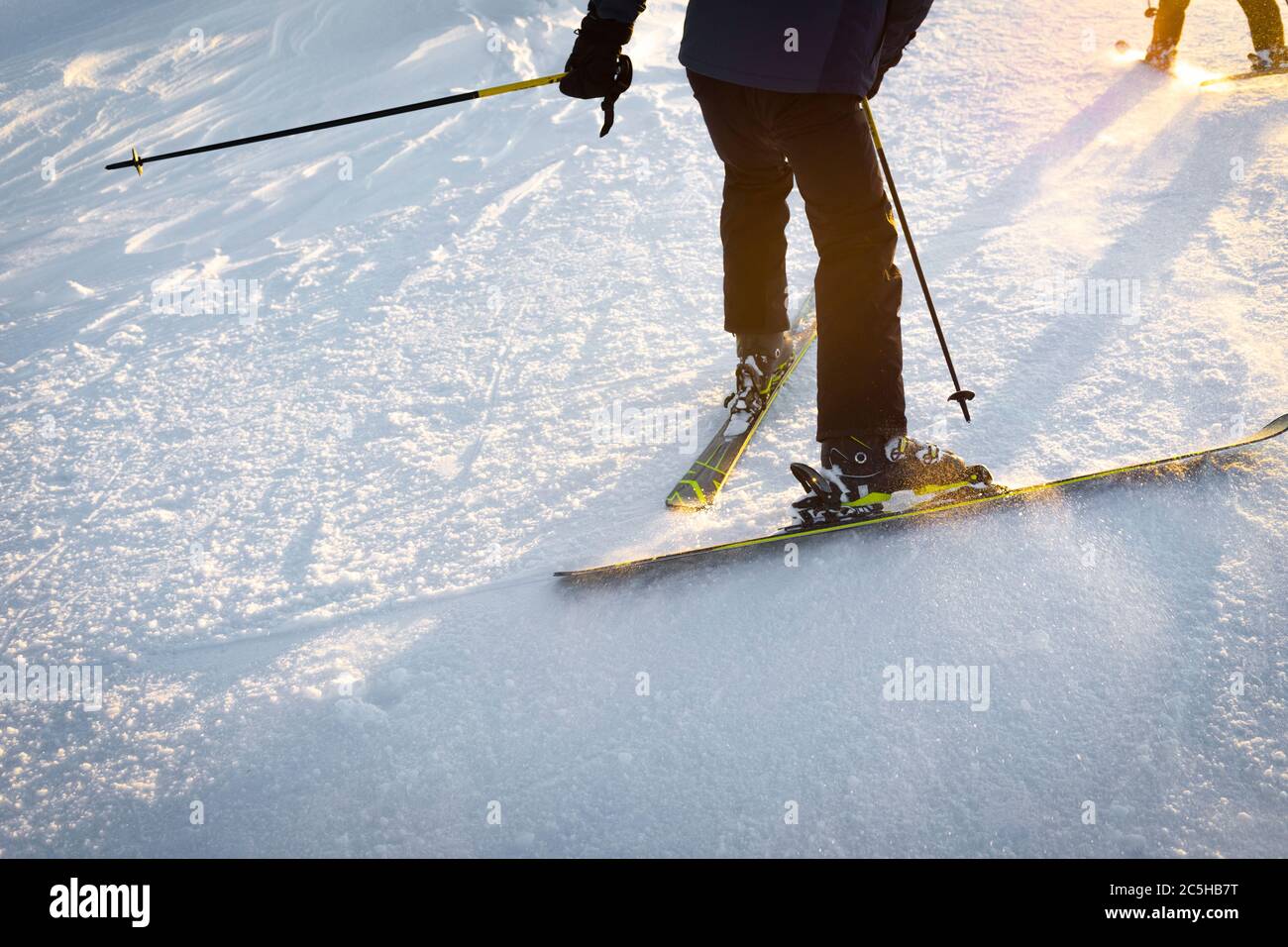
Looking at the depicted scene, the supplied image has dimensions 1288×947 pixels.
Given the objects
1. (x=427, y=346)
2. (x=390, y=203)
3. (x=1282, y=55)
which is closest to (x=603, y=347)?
(x=427, y=346)

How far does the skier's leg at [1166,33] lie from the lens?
4.65 m

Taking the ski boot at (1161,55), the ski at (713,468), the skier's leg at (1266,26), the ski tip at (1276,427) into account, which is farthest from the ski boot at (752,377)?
the skier's leg at (1266,26)

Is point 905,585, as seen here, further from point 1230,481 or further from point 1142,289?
point 1142,289

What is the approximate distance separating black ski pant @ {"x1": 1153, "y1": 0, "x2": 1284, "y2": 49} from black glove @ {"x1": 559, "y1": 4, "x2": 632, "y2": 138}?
13.3 ft

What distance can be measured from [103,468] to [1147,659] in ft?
10.1

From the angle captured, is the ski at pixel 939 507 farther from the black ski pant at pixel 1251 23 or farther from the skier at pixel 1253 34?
the black ski pant at pixel 1251 23

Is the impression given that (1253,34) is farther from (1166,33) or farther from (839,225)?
(839,225)

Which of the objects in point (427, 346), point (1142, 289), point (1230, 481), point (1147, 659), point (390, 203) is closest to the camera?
point (1147, 659)

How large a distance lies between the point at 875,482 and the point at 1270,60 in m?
4.14

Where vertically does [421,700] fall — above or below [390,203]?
below

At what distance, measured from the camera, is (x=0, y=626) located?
7.34ft

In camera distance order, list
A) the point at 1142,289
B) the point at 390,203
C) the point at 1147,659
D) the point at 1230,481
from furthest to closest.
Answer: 1. the point at 390,203
2. the point at 1142,289
3. the point at 1230,481
4. the point at 1147,659

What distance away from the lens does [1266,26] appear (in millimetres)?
4469
